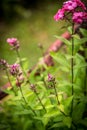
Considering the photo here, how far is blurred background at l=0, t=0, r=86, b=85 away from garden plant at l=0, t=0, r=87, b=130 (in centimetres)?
311

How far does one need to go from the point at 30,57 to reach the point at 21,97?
139 inches

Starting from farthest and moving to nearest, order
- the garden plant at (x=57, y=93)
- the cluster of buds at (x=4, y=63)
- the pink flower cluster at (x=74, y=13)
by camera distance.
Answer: the cluster of buds at (x=4, y=63) → the garden plant at (x=57, y=93) → the pink flower cluster at (x=74, y=13)

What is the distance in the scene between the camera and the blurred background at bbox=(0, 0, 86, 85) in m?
6.23

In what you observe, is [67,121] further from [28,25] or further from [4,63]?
[28,25]

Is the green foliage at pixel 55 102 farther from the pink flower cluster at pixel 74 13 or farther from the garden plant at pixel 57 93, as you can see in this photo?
the pink flower cluster at pixel 74 13

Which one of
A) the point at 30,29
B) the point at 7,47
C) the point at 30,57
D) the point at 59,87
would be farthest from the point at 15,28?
the point at 59,87

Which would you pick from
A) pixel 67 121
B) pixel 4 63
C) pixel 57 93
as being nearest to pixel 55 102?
pixel 57 93

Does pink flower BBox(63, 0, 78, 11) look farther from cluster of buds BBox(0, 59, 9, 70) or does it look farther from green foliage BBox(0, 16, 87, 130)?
cluster of buds BBox(0, 59, 9, 70)

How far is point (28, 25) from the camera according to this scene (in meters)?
7.10

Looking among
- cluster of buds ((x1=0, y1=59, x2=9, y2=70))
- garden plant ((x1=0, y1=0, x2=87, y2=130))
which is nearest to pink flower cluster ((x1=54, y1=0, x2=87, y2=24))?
garden plant ((x1=0, y1=0, x2=87, y2=130))

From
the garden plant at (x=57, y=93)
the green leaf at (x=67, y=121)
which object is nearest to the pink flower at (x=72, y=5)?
the garden plant at (x=57, y=93)

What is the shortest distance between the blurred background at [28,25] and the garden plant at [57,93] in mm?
3112

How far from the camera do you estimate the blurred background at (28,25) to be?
6.23 meters

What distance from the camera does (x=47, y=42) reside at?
6309 mm
